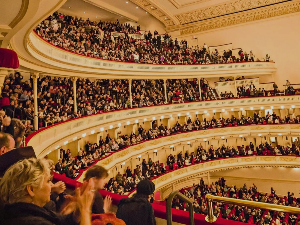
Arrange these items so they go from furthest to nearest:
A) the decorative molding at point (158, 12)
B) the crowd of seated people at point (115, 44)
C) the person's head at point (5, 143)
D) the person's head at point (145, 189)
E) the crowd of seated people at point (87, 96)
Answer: the decorative molding at point (158, 12), the crowd of seated people at point (115, 44), the crowd of seated people at point (87, 96), the person's head at point (5, 143), the person's head at point (145, 189)

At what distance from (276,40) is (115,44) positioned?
1729cm

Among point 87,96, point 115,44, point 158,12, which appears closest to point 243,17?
point 158,12

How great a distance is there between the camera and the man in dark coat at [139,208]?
218 cm

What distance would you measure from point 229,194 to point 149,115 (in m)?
8.15

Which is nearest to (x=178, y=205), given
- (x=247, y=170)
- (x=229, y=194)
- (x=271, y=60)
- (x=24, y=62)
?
(x=229, y=194)

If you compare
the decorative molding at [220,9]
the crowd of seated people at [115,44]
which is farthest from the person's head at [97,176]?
the decorative molding at [220,9]

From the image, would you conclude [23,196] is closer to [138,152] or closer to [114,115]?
[114,115]

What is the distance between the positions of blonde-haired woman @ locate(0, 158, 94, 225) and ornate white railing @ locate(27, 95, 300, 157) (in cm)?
478

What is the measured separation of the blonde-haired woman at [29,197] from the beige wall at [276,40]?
27772 mm

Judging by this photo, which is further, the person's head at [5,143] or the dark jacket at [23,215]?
the person's head at [5,143]

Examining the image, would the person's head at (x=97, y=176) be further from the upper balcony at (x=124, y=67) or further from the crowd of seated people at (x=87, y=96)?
the upper balcony at (x=124, y=67)

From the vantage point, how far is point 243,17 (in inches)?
1044

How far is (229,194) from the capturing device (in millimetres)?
17672

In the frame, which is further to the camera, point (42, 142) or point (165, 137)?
point (165, 137)
